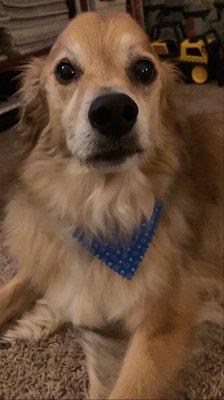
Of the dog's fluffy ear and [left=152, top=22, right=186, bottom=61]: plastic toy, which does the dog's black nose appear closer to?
the dog's fluffy ear

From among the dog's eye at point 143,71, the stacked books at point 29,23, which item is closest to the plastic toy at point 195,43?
the stacked books at point 29,23

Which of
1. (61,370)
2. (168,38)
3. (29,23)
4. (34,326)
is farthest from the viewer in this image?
(168,38)

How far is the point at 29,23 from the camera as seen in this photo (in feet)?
7.56

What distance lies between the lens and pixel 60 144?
1.15m

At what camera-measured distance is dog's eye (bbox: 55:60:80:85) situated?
111cm

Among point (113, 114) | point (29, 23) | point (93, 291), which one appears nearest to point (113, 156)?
point (113, 114)

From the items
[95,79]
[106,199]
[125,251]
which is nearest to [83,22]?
[95,79]

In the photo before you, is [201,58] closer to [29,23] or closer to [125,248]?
[29,23]

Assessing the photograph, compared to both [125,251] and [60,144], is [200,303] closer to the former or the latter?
[125,251]

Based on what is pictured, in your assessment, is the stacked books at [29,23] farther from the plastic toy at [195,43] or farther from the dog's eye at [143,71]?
the dog's eye at [143,71]

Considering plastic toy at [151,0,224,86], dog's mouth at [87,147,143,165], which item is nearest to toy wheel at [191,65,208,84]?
plastic toy at [151,0,224,86]

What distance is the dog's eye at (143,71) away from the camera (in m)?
1.12

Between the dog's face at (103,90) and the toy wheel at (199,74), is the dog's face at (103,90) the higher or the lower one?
the higher one


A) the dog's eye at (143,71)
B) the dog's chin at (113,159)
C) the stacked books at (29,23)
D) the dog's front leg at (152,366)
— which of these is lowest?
the dog's front leg at (152,366)
